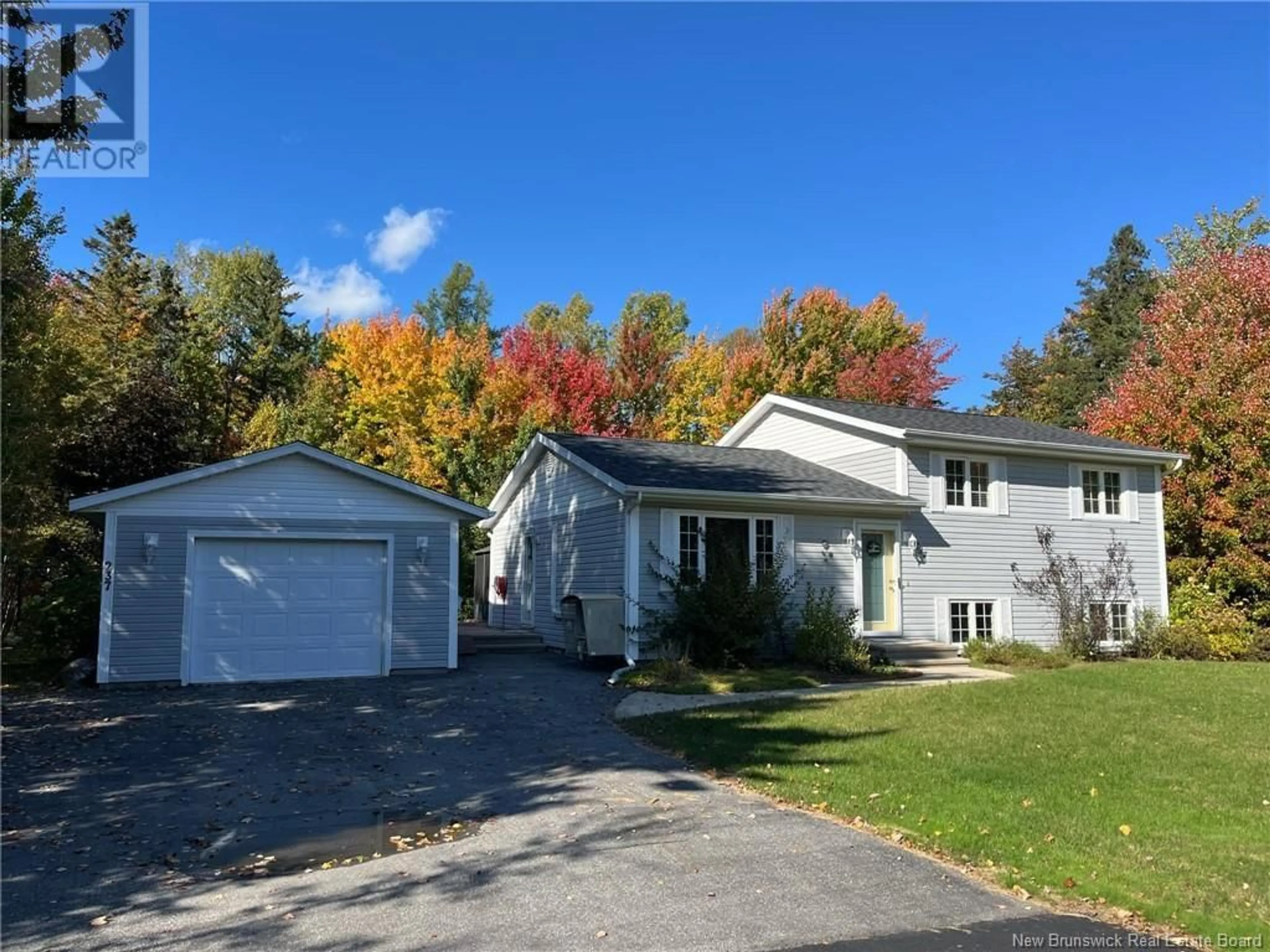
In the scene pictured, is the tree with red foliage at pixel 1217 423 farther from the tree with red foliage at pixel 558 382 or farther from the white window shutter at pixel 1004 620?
the tree with red foliage at pixel 558 382

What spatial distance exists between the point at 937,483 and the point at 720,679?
722 cm

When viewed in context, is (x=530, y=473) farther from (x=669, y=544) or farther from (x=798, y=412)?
(x=798, y=412)

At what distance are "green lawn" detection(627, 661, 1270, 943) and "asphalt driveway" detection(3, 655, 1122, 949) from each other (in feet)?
1.63

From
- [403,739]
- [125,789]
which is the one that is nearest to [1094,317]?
[403,739]

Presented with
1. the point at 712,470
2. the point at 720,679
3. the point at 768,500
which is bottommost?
the point at 720,679

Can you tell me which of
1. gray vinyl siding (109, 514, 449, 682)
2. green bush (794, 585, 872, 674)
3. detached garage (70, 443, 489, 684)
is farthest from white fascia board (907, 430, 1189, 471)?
gray vinyl siding (109, 514, 449, 682)

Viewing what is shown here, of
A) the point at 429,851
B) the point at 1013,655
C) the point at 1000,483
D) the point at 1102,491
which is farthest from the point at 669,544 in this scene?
the point at 1102,491

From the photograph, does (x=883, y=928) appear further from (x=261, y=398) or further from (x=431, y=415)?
(x=261, y=398)

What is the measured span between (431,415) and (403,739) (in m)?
19.9

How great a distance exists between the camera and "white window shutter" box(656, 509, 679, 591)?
1512cm

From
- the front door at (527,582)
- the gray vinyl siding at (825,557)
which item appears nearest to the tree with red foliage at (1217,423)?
the gray vinyl siding at (825,557)

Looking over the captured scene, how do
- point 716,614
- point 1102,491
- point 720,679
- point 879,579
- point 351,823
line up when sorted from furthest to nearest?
point 1102,491 < point 879,579 < point 716,614 < point 720,679 < point 351,823

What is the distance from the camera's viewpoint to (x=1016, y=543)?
18.4 m

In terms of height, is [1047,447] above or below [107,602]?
above
